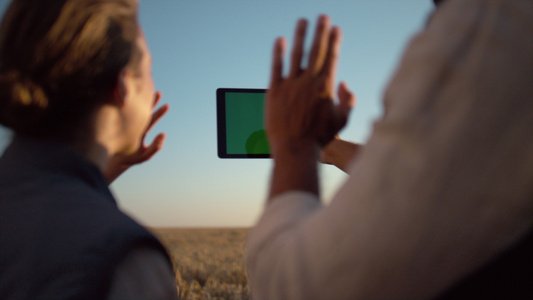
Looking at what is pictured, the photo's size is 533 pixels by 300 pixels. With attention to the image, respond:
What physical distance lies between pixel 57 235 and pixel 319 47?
71 cm

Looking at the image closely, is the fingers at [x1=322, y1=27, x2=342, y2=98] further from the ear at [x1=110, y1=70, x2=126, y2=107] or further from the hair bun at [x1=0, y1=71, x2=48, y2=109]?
the hair bun at [x1=0, y1=71, x2=48, y2=109]

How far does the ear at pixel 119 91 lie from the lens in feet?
4.58

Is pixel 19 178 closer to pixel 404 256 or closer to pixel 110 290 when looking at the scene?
pixel 110 290

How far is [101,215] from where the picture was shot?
1.23 meters

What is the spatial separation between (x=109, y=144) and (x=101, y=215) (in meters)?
0.27

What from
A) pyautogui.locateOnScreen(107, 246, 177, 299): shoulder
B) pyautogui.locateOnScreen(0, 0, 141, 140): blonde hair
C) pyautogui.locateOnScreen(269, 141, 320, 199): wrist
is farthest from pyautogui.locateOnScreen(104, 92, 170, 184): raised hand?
pyautogui.locateOnScreen(269, 141, 320, 199): wrist

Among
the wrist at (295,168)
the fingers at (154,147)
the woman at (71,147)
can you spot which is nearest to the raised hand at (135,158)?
the fingers at (154,147)

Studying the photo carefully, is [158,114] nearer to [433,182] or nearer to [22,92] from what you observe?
[22,92]

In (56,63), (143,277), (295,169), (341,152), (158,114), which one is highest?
(56,63)

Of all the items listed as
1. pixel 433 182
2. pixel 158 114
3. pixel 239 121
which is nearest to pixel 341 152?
pixel 239 121

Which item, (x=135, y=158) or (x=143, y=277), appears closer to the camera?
(x=143, y=277)

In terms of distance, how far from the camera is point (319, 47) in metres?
1.07

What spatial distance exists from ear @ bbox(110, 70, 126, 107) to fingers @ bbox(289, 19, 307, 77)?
20.9 inches

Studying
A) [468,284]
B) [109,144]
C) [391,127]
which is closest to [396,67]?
[391,127]
